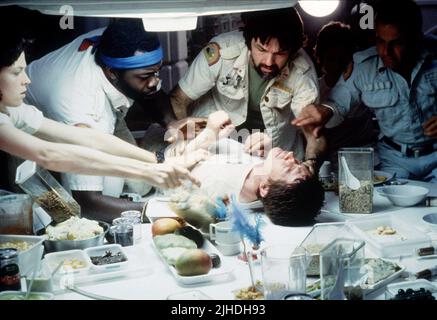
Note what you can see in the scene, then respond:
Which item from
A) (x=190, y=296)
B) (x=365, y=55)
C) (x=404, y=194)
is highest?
(x=365, y=55)

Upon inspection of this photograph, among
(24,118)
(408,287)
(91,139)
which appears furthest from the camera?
(91,139)

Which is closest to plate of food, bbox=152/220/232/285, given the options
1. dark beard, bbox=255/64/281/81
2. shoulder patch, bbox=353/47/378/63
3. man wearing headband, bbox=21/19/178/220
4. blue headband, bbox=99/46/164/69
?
man wearing headband, bbox=21/19/178/220

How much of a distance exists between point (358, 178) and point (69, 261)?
4.77 ft

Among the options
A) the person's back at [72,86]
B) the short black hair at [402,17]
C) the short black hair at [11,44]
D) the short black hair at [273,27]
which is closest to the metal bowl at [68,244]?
the person's back at [72,86]

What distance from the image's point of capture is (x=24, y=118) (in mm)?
2402

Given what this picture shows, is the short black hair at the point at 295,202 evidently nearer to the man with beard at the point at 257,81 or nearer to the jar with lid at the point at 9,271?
the man with beard at the point at 257,81

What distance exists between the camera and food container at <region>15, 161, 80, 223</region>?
7.88 feet

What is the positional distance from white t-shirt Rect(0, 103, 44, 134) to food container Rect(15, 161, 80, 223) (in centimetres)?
16

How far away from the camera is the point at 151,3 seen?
5.45 feet

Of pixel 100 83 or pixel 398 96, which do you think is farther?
pixel 398 96

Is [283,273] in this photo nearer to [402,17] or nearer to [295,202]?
[295,202]

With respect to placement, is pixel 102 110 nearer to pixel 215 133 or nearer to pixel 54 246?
pixel 215 133

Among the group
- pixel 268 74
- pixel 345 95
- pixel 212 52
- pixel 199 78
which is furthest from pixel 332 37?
pixel 199 78

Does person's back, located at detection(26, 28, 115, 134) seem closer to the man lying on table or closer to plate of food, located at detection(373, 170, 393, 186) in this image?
the man lying on table
